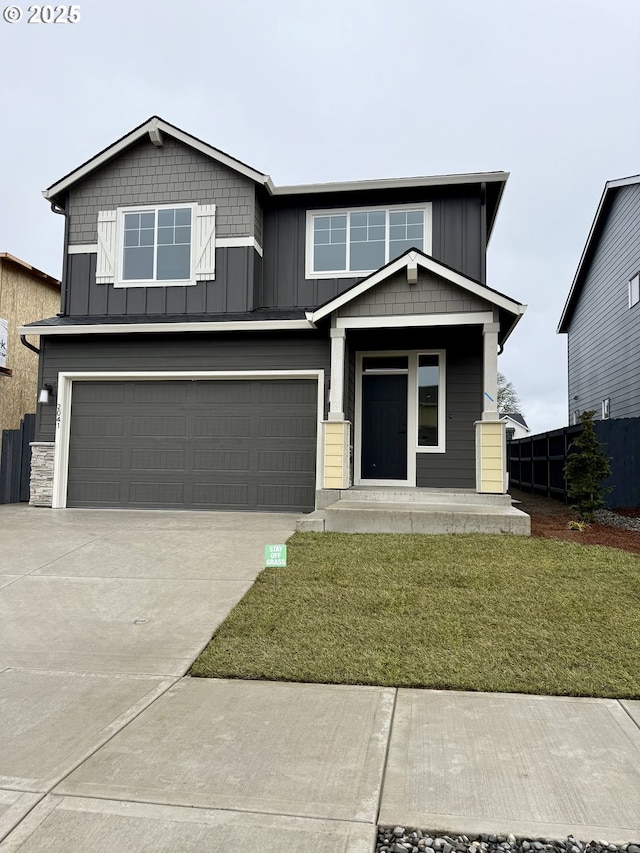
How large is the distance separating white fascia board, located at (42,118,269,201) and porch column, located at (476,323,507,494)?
514cm

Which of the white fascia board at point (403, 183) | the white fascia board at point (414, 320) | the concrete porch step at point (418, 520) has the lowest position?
the concrete porch step at point (418, 520)

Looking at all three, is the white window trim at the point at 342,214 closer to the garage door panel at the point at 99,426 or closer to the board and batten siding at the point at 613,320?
the garage door panel at the point at 99,426

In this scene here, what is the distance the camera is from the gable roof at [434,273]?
29.2 feet

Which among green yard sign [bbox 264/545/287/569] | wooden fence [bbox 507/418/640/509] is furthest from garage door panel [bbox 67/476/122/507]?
wooden fence [bbox 507/418/640/509]

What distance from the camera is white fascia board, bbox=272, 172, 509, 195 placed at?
1064 centimetres

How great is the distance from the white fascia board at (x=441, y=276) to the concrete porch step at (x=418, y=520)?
3.01m

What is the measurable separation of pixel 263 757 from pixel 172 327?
28.5 feet

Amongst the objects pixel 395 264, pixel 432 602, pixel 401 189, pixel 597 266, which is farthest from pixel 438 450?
pixel 597 266

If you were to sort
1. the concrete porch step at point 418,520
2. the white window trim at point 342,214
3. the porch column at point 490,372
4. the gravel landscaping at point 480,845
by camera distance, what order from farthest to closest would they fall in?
the white window trim at point 342,214 → the porch column at point 490,372 → the concrete porch step at point 418,520 → the gravel landscaping at point 480,845

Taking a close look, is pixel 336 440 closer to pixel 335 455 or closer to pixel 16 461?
pixel 335 455

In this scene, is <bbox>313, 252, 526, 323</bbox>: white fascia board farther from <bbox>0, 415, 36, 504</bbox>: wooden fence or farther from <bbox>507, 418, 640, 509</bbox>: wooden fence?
<bbox>0, 415, 36, 504</bbox>: wooden fence

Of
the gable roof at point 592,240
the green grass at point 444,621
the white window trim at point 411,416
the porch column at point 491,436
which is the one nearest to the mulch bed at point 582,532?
the green grass at point 444,621

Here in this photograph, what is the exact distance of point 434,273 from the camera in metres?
9.12

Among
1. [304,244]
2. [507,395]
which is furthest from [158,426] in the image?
[507,395]
